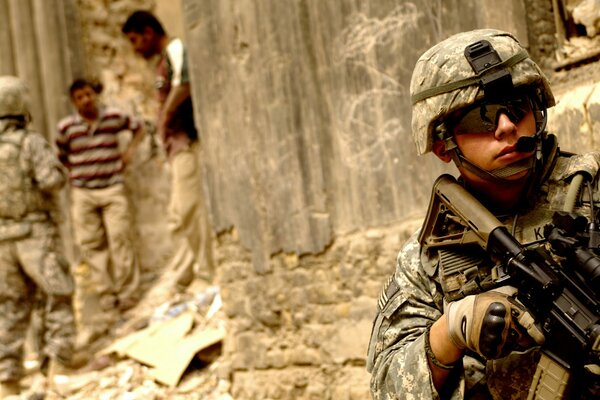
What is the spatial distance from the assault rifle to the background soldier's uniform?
14.9 feet

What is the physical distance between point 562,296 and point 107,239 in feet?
20.6

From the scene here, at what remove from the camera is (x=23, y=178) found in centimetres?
585

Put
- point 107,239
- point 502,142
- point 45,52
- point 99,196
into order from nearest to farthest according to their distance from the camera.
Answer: point 502,142 → point 99,196 → point 107,239 → point 45,52

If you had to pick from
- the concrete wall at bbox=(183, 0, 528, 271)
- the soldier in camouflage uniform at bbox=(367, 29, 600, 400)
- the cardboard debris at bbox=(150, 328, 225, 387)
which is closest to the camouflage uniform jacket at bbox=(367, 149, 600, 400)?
the soldier in camouflage uniform at bbox=(367, 29, 600, 400)

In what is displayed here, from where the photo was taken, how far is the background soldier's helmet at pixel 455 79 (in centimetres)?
202

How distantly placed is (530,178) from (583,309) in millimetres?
392

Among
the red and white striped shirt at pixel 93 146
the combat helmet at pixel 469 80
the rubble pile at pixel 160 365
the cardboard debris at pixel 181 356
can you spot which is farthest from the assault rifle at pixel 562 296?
the red and white striped shirt at pixel 93 146

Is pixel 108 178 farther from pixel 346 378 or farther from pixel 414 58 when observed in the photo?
pixel 414 58

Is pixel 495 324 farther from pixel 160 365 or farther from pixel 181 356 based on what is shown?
pixel 160 365

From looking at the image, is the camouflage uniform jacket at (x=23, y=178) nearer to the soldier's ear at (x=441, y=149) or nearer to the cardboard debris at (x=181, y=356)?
the cardboard debris at (x=181, y=356)

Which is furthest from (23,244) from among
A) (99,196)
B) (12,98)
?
(99,196)

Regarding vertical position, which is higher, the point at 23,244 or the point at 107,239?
the point at 23,244

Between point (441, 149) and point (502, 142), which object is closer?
point (502, 142)

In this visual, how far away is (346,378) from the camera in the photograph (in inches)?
171
